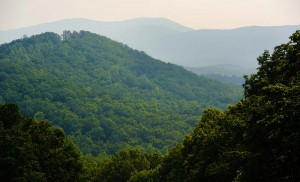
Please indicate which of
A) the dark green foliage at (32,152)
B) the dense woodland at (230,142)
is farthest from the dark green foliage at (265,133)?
the dark green foliage at (32,152)

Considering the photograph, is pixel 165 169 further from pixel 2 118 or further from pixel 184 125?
pixel 184 125

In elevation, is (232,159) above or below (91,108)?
above

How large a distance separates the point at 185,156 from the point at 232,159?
15.5 metres

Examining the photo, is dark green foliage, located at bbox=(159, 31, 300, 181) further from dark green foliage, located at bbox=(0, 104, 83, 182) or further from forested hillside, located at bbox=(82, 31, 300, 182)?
dark green foliage, located at bbox=(0, 104, 83, 182)

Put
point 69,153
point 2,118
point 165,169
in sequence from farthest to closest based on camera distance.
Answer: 1. point 165,169
2. point 69,153
3. point 2,118

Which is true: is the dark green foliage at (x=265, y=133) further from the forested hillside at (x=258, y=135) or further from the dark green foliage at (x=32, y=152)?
the dark green foliage at (x=32, y=152)

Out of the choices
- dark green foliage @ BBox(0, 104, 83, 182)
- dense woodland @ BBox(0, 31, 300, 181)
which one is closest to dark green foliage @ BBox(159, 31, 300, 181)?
dense woodland @ BBox(0, 31, 300, 181)

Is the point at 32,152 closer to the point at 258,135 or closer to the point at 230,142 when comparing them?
the point at 230,142

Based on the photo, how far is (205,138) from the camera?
123ft

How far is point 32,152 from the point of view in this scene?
4003 cm

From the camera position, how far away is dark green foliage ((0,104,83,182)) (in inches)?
1437

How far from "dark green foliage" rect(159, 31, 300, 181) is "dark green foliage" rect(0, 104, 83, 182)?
15.7 m

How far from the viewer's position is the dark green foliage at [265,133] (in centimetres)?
1862

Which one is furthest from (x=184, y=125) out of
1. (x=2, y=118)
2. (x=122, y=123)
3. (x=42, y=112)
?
(x=2, y=118)
